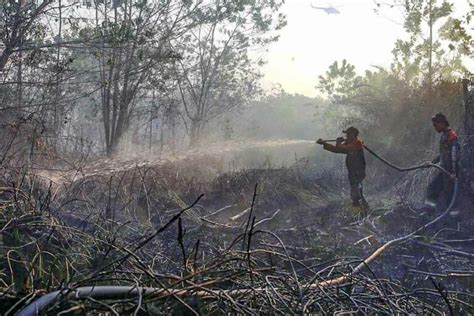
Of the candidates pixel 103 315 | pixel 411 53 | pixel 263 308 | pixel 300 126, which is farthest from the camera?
pixel 300 126

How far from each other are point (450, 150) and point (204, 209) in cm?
507

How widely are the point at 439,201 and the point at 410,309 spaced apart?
679 cm

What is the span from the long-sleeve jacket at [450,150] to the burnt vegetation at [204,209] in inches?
29.5

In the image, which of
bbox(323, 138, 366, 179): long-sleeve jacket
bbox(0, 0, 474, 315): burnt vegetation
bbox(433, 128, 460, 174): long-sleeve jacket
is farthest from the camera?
bbox(323, 138, 366, 179): long-sleeve jacket

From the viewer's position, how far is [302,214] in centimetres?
1091

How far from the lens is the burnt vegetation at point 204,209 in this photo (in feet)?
9.94

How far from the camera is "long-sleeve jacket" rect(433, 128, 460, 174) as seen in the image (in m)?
9.16

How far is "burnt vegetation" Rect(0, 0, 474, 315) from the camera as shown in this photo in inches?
119

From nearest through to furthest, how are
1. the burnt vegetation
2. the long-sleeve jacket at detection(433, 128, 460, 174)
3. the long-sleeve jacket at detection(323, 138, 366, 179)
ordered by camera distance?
the burnt vegetation → the long-sleeve jacket at detection(433, 128, 460, 174) → the long-sleeve jacket at detection(323, 138, 366, 179)

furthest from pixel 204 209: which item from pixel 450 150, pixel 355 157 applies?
pixel 450 150

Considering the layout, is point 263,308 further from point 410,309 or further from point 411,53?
point 411,53

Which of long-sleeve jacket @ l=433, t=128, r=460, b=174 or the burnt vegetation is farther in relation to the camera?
long-sleeve jacket @ l=433, t=128, r=460, b=174

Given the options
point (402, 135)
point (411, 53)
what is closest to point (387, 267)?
point (402, 135)

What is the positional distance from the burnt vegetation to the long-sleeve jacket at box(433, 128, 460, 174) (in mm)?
749
